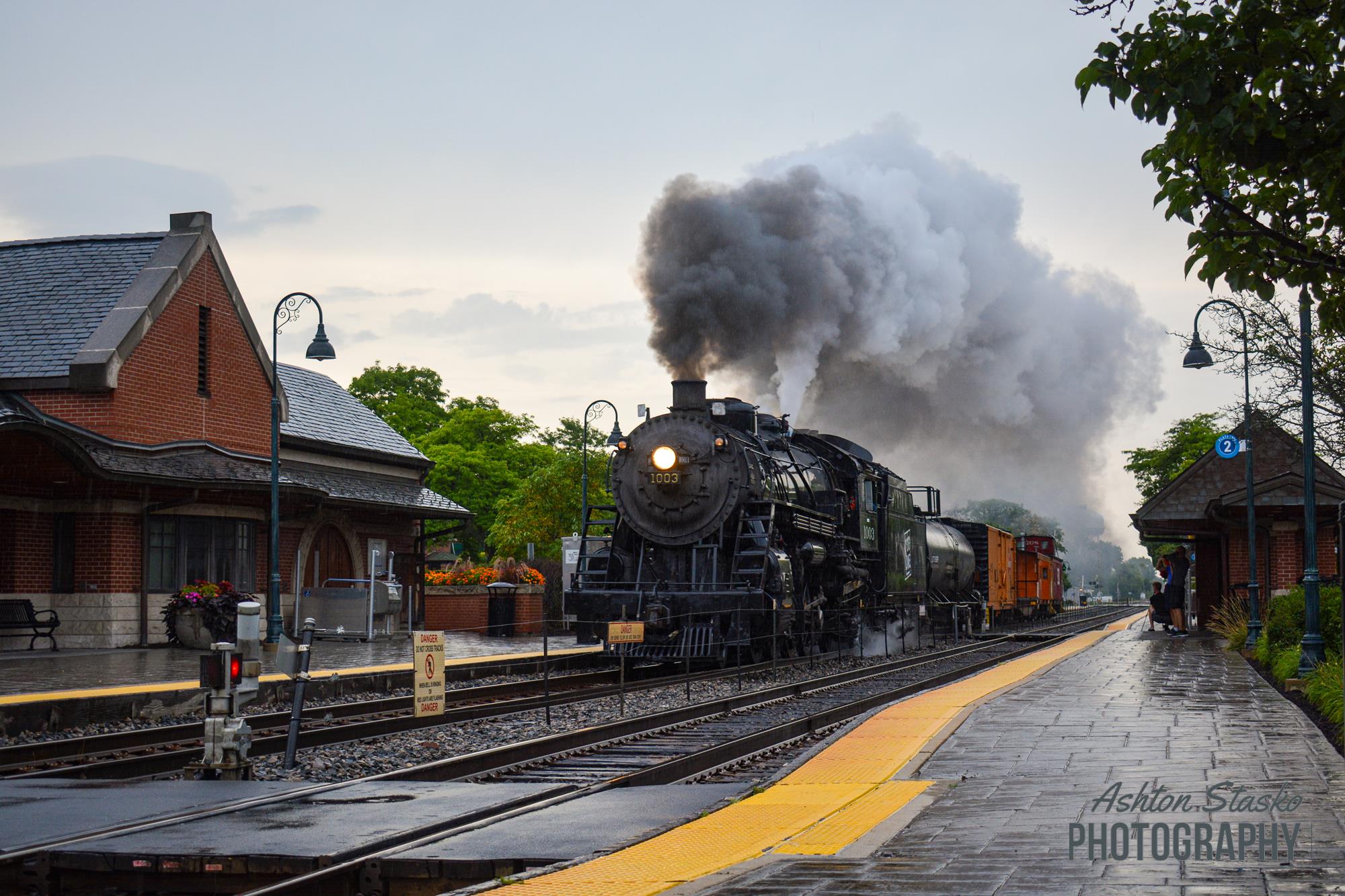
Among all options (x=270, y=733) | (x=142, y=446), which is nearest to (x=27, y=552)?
(x=142, y=446)

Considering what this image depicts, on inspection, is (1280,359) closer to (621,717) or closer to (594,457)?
(621,717)

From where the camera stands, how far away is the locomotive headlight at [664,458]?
20.3m

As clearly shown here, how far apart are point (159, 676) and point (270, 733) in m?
5.33

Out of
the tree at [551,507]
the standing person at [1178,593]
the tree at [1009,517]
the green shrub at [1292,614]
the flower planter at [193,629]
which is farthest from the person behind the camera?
the tree at [1009,517]

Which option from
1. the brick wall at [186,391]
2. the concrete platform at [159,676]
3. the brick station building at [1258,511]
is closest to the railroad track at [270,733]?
the concrete platform at [159,676]

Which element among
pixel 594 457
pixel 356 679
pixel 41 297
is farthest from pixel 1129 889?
pixel 594 457

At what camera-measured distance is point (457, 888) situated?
6.37 meters

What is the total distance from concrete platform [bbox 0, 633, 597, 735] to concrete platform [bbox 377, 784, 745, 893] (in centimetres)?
747

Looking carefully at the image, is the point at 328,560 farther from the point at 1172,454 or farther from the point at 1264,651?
the point at 1172,454

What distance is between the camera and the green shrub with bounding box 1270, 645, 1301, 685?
16156 mm

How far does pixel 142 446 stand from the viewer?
23750 mm

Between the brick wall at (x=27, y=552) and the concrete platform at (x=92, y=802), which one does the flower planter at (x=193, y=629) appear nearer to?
the brick wall at (x=27, y=552)

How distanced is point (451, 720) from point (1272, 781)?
27.5ft

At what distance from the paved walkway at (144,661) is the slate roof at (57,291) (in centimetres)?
535
